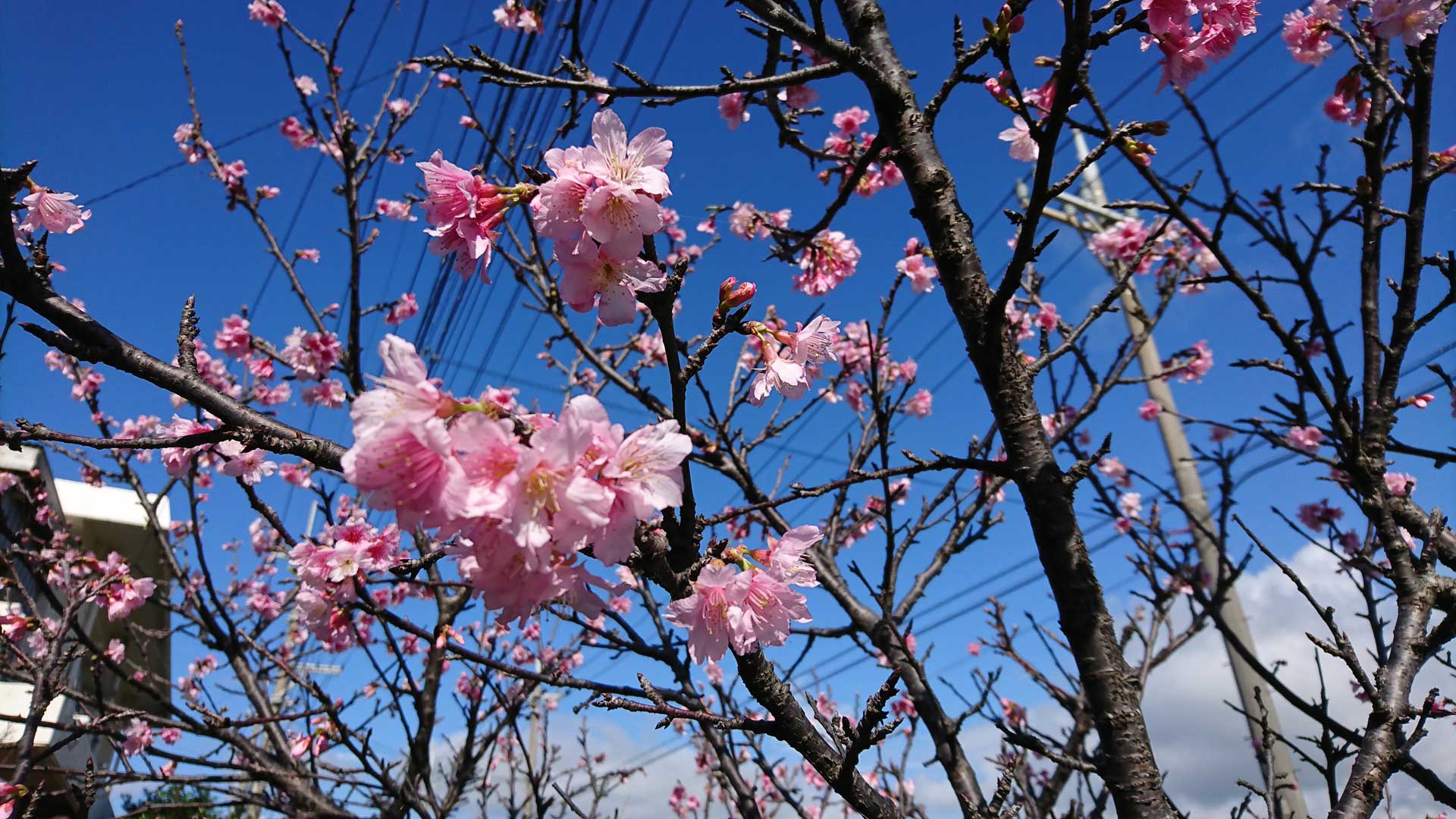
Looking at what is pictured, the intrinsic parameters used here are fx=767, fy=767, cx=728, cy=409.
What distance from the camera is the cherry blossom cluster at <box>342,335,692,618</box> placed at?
2.92 ft

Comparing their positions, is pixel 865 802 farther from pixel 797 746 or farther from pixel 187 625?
pixel 187 625

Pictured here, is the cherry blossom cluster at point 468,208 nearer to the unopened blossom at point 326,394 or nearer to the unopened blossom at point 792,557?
the unopened blossom at point 792,557

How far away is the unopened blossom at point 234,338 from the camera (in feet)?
12.8

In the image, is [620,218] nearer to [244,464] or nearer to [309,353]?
[244,464]

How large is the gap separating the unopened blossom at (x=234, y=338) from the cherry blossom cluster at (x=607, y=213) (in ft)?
11.4

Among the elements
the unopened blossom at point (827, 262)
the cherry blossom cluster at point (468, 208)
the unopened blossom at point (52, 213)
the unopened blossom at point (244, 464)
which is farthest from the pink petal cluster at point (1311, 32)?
the unopened blossom at point (52, 213)

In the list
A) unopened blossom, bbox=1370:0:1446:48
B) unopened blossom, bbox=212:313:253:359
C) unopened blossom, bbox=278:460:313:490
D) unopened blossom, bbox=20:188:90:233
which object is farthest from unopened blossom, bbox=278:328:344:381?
unopened blossom, bbox=1370:0:1446:48

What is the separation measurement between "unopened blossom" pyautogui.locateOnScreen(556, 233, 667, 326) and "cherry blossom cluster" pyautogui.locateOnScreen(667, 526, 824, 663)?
421 mm

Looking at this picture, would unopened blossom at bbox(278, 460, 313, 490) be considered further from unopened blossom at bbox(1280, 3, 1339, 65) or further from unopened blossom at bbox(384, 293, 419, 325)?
unopened blossom at bbox(1280, 3, 1339, 65)

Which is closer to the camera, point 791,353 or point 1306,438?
point 791,353

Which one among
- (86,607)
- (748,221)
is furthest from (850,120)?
(86,607)

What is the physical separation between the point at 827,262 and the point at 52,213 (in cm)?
236

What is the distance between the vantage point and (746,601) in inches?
49.8

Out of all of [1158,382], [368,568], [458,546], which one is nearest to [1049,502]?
[458,546]
